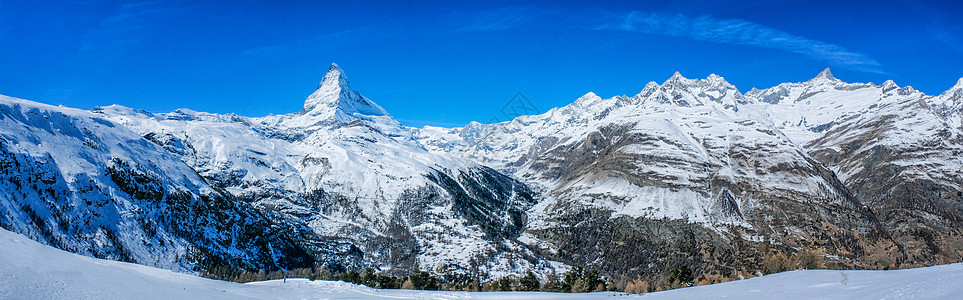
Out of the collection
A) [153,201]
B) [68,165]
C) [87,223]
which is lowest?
[87,223]

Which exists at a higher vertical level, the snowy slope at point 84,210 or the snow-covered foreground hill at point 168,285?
the snowy slope at point 84,210

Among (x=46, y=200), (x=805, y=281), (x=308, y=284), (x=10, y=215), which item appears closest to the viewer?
(x=805, y=281)

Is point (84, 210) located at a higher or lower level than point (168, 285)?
higher

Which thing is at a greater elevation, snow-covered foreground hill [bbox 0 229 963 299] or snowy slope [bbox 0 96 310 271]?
snowy slope [bbox 0 96 310 271]

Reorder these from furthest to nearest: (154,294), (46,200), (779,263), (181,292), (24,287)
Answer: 1. (46,200)
2. (779,263)
3. (181,292)
4. (154,294)
5. (24,287)

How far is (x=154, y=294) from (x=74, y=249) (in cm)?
16806

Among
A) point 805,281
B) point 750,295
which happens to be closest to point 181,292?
point 750,295

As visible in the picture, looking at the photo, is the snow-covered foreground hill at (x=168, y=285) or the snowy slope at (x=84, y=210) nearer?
the snow-covered foreground hill at (x=168, y=285)

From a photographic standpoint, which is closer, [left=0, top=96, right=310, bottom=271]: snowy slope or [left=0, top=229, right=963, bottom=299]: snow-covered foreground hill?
[left=0, top=229, right=963, bottom=299]: snow-covered foreground hill

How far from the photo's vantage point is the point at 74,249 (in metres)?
144

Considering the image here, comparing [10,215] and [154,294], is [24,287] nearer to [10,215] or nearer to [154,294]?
[154,294]

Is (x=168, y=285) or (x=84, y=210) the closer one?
(x=168, y=285)

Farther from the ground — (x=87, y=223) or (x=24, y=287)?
(x=87, y=223)

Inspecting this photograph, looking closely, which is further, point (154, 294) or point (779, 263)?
point (779, 263)
